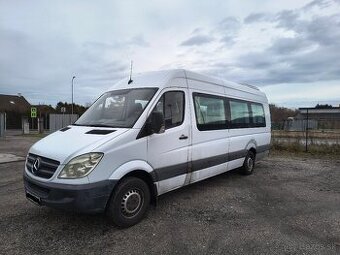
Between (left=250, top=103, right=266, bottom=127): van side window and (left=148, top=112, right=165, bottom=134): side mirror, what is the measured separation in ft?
15.7

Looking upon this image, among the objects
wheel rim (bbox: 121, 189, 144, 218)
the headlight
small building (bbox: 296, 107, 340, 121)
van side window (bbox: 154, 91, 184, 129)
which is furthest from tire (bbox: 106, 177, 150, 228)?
small building (bbox: 296, 107, 340, 121)

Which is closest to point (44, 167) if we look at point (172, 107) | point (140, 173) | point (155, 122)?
point (140, 173)

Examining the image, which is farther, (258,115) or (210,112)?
(258,115)

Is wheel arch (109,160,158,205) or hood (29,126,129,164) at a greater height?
hood (29,126,129,164)

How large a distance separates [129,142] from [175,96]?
1486mm

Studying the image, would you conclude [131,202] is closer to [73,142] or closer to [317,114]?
[73,142]

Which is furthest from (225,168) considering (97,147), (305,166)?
(305,166)

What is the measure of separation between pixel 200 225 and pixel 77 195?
6.38 ft

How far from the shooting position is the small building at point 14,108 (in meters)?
44.5

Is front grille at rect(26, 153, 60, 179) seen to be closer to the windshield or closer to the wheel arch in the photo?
the wheel arch

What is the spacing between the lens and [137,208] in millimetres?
4867

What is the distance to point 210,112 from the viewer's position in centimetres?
675

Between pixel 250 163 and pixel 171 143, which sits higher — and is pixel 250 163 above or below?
below

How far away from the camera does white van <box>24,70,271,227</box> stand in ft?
13.9
